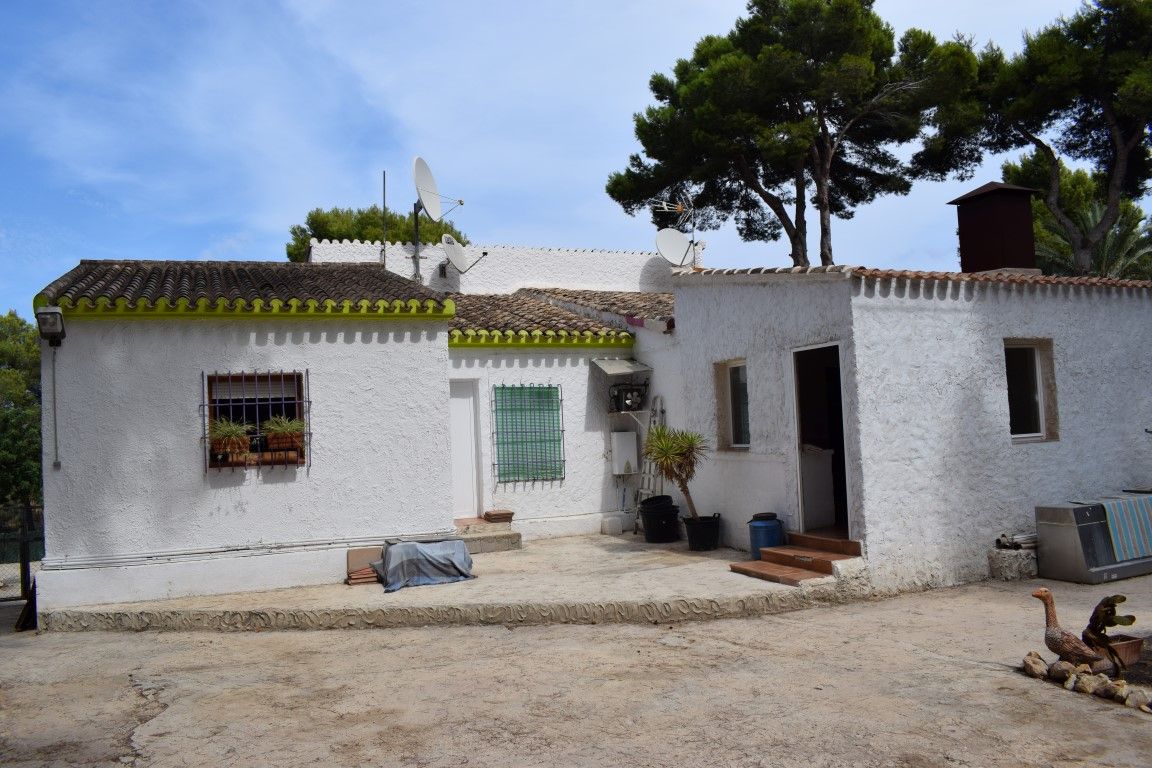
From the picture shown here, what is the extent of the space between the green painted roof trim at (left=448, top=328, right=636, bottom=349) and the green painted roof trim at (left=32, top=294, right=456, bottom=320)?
6.37 ft

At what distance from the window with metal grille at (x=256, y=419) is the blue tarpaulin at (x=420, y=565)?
5.20ft

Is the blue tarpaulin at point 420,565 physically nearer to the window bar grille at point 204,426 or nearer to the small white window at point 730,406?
the window bar grille at point 204,426

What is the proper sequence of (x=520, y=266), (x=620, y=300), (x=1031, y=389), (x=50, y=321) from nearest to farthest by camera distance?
(x=50, y=321)
(x=1031, y=389)
(x=620, y=300)
(x=520, y=266)

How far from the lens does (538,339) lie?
13.3 m

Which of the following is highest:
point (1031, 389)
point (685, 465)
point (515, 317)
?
point (515, 317)

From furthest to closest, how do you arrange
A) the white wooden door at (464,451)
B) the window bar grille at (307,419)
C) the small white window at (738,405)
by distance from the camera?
the white wooden door at (464,451) < the small white window at (738,405) < the window bar grille at (307,419)

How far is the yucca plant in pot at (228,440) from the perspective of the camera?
32.3 feet

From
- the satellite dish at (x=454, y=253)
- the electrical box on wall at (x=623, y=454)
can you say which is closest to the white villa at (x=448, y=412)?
the electrical box on wall at (x=623, y=454)

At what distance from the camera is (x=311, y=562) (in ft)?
33.2

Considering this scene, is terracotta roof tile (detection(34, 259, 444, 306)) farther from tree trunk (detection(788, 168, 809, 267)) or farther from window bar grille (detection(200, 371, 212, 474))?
tree trunk (detection(788, 168, 809, 267))

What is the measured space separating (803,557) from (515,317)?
6.78 m

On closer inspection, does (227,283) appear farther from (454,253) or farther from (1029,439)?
(1029,439)

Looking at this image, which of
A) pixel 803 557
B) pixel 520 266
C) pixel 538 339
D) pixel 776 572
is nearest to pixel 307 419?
pixel 538 339

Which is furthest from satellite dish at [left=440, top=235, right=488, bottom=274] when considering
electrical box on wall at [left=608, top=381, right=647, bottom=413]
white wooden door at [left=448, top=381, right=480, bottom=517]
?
electrical box on wall at [left=608, top=381, right=647, bottom=413]
